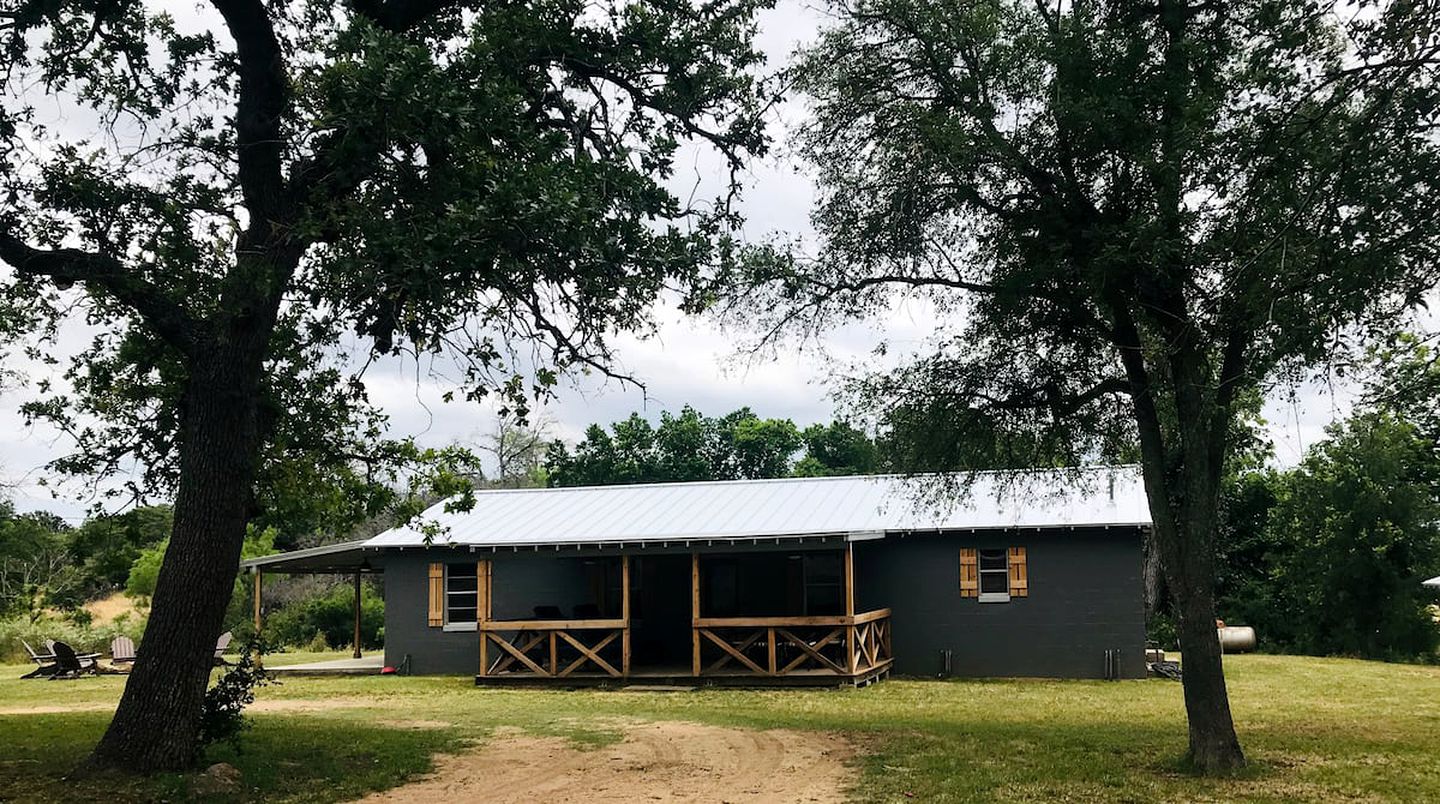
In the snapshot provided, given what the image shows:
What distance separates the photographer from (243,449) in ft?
32.7

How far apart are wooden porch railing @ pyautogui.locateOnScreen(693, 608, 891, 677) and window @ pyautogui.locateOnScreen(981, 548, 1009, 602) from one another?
1.66 meters

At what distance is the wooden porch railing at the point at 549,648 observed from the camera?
18734 mm

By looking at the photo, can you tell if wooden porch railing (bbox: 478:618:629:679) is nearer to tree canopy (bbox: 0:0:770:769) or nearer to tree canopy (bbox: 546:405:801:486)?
tree canopy (bbox: 0:0:770:769)

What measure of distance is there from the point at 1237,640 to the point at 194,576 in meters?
21.5

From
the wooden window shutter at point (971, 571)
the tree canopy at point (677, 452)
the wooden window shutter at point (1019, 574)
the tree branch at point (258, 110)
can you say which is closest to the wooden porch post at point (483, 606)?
the wooden window shutter at point (971, 571)

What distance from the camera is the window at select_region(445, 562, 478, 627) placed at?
2119cm

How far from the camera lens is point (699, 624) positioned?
18297 mm

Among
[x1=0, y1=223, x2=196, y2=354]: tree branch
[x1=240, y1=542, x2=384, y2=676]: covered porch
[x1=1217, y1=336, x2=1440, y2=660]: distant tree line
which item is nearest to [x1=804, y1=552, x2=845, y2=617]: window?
[x1=240, y1=542, x2=384, y2=676]: covered porch

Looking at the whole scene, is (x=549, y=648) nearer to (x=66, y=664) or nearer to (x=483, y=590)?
(x=483, y=590)

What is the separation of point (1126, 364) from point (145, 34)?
31.3 ft

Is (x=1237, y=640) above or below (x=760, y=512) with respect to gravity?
below

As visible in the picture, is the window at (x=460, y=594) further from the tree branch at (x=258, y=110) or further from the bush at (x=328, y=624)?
the tree branch at (x=258, y=110)

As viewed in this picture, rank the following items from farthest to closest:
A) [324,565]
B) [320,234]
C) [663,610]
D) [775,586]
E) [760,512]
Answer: [663,610]
[324,565]
[775,586]
[760,512]
[320,234]

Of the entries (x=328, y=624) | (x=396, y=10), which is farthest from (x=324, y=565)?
(x=396, y=10)
